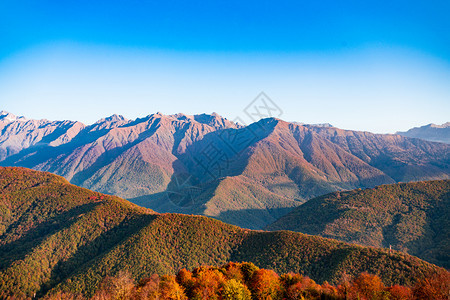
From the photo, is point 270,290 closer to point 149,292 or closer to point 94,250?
point 149,292

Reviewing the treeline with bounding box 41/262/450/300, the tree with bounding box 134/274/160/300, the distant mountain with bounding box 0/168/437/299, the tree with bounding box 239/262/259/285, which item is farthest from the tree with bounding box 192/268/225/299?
the distant mountain with bounding box 0/168/437/299

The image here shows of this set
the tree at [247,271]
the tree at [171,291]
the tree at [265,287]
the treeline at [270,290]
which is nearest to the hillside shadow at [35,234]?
the treeline at [270,290]

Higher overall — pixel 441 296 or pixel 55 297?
pixel 441 296

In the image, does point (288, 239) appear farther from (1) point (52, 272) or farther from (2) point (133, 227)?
(1) point (52, 272)

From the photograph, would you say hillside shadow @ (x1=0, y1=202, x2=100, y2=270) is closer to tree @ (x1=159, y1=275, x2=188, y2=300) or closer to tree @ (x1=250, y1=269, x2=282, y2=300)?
tree @ (x1=159, y1=275, x2=188, y2=300)

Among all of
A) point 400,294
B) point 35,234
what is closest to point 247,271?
point 400,294

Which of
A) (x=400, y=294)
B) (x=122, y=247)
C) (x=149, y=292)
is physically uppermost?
(x=400, y=294)

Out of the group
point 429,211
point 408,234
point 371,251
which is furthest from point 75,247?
point 429,211
